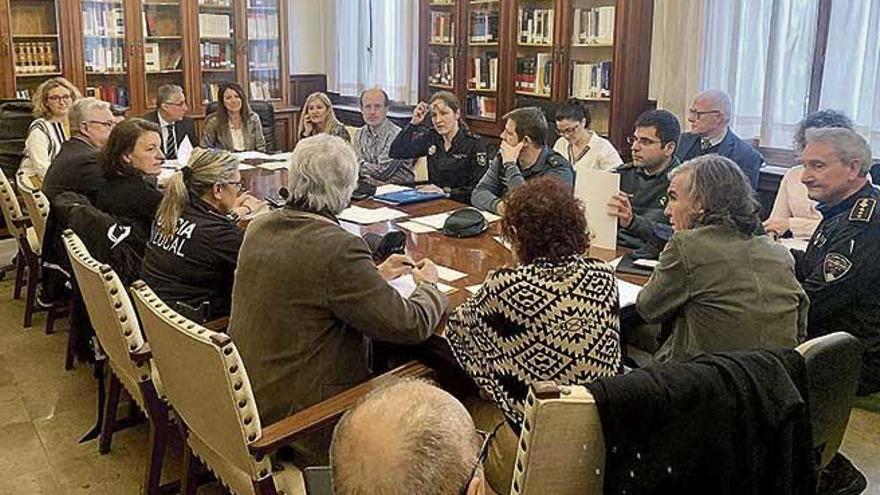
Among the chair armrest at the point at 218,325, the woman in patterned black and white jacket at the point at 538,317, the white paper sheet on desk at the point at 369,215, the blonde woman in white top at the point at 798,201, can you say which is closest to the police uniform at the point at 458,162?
the white paper sheet on desk at the point at 369,215

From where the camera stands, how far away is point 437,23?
638 centimetres

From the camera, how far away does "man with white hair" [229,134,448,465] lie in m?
2.14

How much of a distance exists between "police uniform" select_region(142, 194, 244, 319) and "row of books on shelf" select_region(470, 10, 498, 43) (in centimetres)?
358

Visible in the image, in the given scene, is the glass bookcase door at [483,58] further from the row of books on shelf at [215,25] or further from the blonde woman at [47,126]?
the blonde woman at [47,126]

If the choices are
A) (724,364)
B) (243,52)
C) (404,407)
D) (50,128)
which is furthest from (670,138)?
(243,52)

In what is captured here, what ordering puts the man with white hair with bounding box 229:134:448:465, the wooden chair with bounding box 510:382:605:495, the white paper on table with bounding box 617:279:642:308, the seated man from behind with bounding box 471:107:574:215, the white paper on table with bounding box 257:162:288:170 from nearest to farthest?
the wooden chair with bounding box 510:382:605:495, the man with white hair with bounding box 229:134:448:465, the white paper on table with bounding box 617:279:642:308, the seated man from behind with bounding box 471:107:574:215, the white paper on table with bounding box 257:162:288:170

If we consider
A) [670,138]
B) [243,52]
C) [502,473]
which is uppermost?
[243,52]

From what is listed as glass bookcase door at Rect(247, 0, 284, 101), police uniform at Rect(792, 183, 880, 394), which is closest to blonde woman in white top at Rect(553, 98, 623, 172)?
police uniform at Rect(792, 183, 880, 394)

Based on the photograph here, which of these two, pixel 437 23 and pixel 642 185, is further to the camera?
pixel 437 23

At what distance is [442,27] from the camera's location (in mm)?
6332

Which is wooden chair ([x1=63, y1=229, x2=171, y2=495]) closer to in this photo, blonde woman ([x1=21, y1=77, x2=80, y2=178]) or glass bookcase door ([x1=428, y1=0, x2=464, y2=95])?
blonde woman ([x1=21, y1=77, x2=80, y2=178])

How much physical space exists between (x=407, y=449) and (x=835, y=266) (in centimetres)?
218

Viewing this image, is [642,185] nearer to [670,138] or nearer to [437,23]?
[670,138]

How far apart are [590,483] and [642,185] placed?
2368mm
